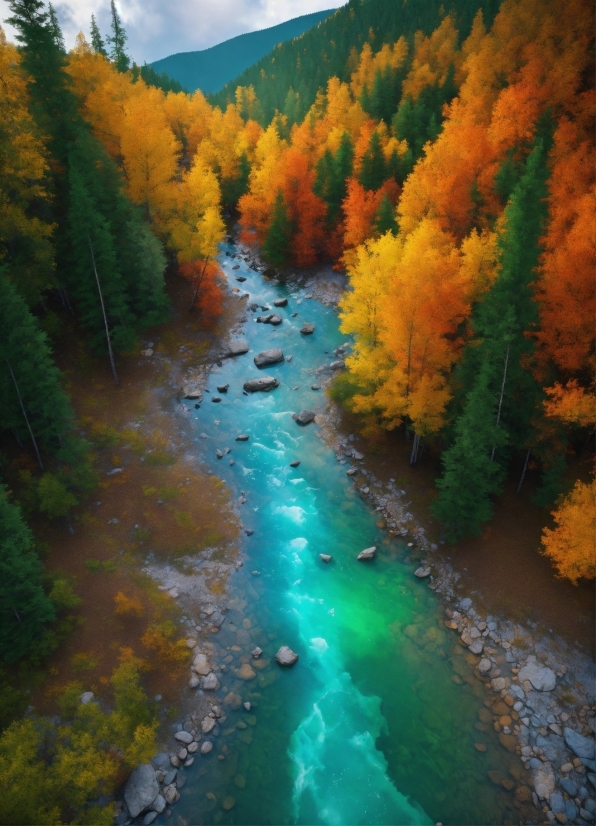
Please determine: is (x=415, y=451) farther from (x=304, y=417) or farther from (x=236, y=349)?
(x=236, y=349)

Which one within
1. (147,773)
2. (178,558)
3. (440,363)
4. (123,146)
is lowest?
(147,773)

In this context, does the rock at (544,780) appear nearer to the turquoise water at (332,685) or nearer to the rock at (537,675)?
the turquoise water at (332,685)

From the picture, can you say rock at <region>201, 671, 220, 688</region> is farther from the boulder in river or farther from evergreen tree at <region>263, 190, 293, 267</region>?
evergreen tree at <region>263, 190, 293, 267</region>

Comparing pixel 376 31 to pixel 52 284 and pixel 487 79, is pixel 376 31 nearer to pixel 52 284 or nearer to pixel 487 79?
pixel 487 79

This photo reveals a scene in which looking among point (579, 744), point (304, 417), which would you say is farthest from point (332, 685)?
point (304, 417)

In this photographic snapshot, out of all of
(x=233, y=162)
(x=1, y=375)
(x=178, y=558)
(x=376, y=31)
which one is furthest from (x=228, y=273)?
(x=376, y=31)

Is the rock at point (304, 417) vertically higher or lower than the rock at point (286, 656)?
higher

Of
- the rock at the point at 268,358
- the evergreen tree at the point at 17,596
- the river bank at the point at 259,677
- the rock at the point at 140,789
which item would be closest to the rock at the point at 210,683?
the river bank at the point at 259,677
